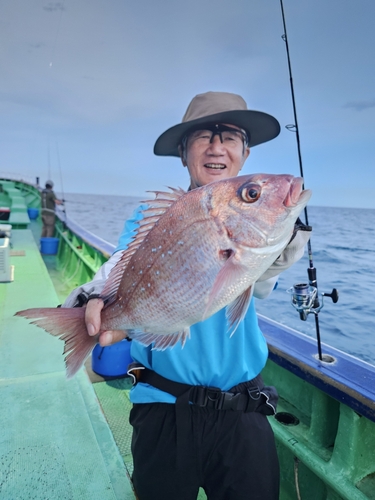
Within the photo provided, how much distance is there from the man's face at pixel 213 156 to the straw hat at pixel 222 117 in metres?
0.06

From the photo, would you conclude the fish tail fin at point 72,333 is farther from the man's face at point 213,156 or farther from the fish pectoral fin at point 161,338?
the man's face at point 213,156

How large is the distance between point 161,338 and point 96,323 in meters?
0.26

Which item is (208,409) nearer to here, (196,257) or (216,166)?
(196,257)

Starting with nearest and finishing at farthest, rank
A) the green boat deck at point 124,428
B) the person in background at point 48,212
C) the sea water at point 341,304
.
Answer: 1. the green boat deck at point 124,428
2. the sea water at point 341,304
3. the person in background at point 48,212

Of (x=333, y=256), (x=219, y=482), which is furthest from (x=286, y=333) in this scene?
(x=333, y=256)

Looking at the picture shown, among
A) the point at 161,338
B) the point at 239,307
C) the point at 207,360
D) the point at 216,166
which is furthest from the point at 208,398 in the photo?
the point at 216,166

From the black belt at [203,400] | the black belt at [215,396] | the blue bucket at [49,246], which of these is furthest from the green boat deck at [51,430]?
the blue bucket at [49,246]

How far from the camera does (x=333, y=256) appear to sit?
35.1 feet

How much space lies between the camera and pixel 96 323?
130 centimetres

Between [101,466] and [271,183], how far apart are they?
1.77 metres

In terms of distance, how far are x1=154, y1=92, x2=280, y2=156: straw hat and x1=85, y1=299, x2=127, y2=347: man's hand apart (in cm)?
106

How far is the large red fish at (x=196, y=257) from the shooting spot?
1061mm

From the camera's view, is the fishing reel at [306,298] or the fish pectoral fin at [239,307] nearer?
the fish pectoral fin at [239,307]

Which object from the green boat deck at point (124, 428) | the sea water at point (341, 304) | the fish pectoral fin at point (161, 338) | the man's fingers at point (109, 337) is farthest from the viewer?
the sea water at point (341, 304)
